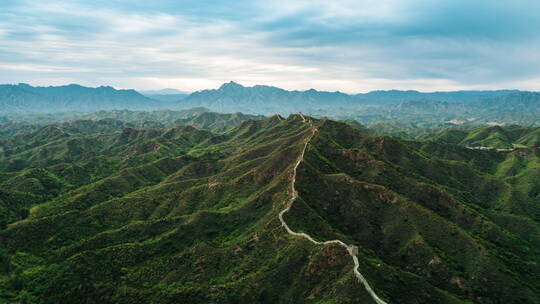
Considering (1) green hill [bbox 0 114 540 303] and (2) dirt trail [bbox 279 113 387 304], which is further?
(1) green hill [bbox 0 114 540 303]

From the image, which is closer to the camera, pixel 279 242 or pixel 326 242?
pixel 326 242

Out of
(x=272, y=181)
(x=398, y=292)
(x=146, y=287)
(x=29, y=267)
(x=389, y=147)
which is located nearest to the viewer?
(x=398, y=292)

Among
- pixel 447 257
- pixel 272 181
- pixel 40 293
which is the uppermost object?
pixel 272 181

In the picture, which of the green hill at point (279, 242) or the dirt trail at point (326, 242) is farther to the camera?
the green hill at point (279, 242)

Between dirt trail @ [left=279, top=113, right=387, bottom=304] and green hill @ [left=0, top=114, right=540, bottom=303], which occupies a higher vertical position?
dirt trail @ [left=279, top=113, right=387, bottom=304]

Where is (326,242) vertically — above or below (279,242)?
above

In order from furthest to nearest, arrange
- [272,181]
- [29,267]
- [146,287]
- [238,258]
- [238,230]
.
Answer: [272,181]
[238,230]
[29,267]
[238,258]
[146,287]

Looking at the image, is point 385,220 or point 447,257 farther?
point 385,220

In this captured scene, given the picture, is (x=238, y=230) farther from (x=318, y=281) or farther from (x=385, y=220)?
(x=385, y=220)

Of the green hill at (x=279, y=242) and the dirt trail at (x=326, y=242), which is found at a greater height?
the dirt trail at (x=326, y=242)

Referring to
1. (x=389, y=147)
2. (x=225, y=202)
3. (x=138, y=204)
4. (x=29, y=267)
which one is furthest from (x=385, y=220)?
(x=29, y=267)

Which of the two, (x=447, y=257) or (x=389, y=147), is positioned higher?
(x=389, y=147)
